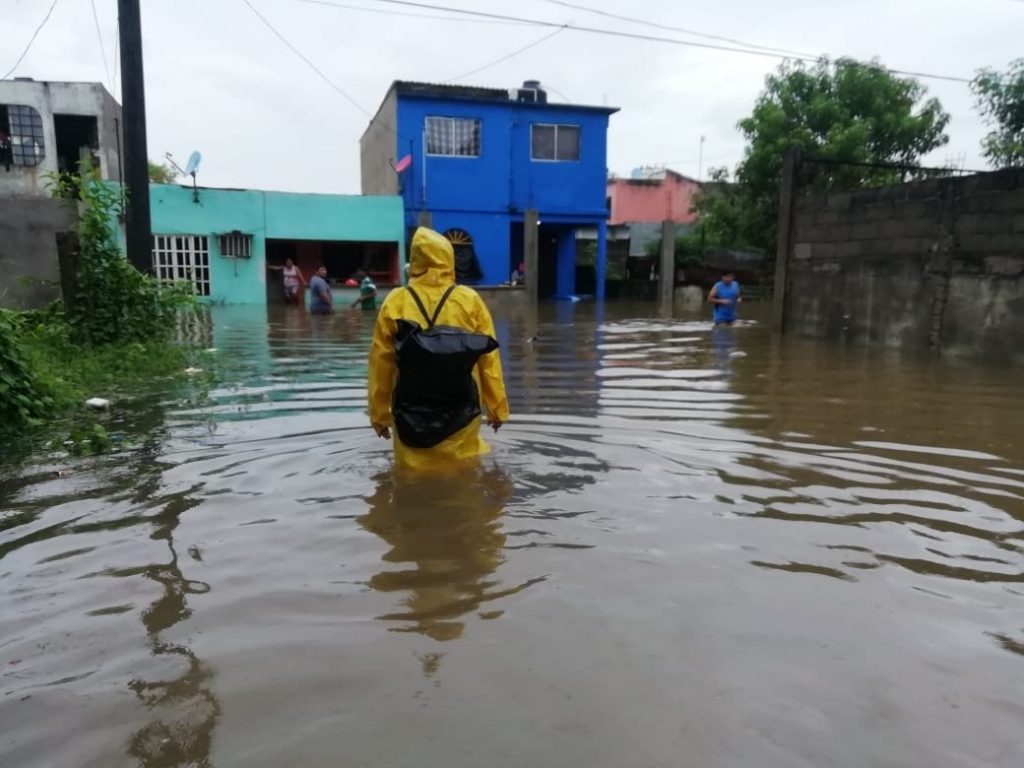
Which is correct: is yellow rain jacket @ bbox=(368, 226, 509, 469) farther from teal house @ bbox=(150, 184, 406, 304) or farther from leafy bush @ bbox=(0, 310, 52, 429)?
teal house @ bbox=(150, 184, 406, 304)

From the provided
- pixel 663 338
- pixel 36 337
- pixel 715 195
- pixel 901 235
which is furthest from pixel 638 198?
pixel 36 337

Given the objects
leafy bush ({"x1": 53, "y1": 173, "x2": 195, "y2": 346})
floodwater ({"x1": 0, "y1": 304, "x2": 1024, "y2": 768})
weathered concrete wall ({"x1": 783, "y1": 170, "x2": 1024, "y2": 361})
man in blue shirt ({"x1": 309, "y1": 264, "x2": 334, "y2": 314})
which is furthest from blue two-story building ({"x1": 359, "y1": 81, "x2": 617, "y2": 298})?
floodwater ({"x1": 0, "y1": 304, "x2": 1024, "y2": 768})

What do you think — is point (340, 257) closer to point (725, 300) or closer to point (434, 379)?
point (725, 300)

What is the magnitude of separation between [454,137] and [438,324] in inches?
916

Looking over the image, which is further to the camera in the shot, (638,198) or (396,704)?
(638,198)

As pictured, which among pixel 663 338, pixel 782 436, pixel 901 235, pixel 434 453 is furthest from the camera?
pixel 663 338

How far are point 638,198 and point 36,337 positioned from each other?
34.8 metres

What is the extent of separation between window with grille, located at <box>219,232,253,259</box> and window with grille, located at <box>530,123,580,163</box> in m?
10.0

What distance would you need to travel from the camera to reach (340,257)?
2692 cm

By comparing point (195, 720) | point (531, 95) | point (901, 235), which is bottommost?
point (195, 720)

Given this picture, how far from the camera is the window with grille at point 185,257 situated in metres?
23.1

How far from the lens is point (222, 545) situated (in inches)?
150

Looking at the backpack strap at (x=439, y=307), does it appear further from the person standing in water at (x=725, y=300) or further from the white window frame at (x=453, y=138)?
the white window frame at (x=453, y=138)

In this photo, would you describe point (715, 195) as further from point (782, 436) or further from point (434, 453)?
point (434, 453)
